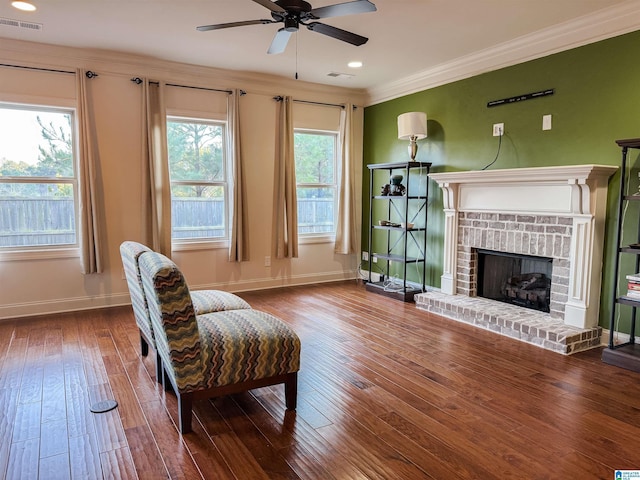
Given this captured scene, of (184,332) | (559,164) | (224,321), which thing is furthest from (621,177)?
(184,332)

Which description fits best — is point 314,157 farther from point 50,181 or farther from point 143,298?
point 143,298

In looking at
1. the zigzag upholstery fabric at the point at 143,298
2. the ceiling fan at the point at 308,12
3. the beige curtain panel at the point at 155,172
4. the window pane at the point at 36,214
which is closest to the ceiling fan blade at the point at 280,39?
the ceiling fan at the point at 308,12

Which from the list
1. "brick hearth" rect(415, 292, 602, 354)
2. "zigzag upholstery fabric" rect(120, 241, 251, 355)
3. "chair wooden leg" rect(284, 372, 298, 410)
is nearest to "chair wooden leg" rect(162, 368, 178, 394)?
"zigzag upholstery fabric" rect(120, 241, 251, 355)

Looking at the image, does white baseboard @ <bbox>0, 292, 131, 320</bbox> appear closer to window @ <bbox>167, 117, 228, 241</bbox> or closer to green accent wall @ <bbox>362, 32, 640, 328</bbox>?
window @ <bbox>167, 117, 228, 241</bbox>

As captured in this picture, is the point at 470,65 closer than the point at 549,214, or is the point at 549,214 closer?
the point at 549,214

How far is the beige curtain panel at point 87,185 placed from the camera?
4.43 m

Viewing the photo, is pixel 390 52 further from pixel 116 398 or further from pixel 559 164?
A: pixel 116 398

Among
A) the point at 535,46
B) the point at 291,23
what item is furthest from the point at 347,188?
the point at 291,23

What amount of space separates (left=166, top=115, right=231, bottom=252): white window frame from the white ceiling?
602 millimetres

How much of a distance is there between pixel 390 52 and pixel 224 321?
10.9 feet

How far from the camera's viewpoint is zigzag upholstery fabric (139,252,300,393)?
6.89 ft

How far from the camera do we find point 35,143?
14.5 ft

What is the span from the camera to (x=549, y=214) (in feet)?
12.6

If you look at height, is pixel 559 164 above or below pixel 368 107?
below
